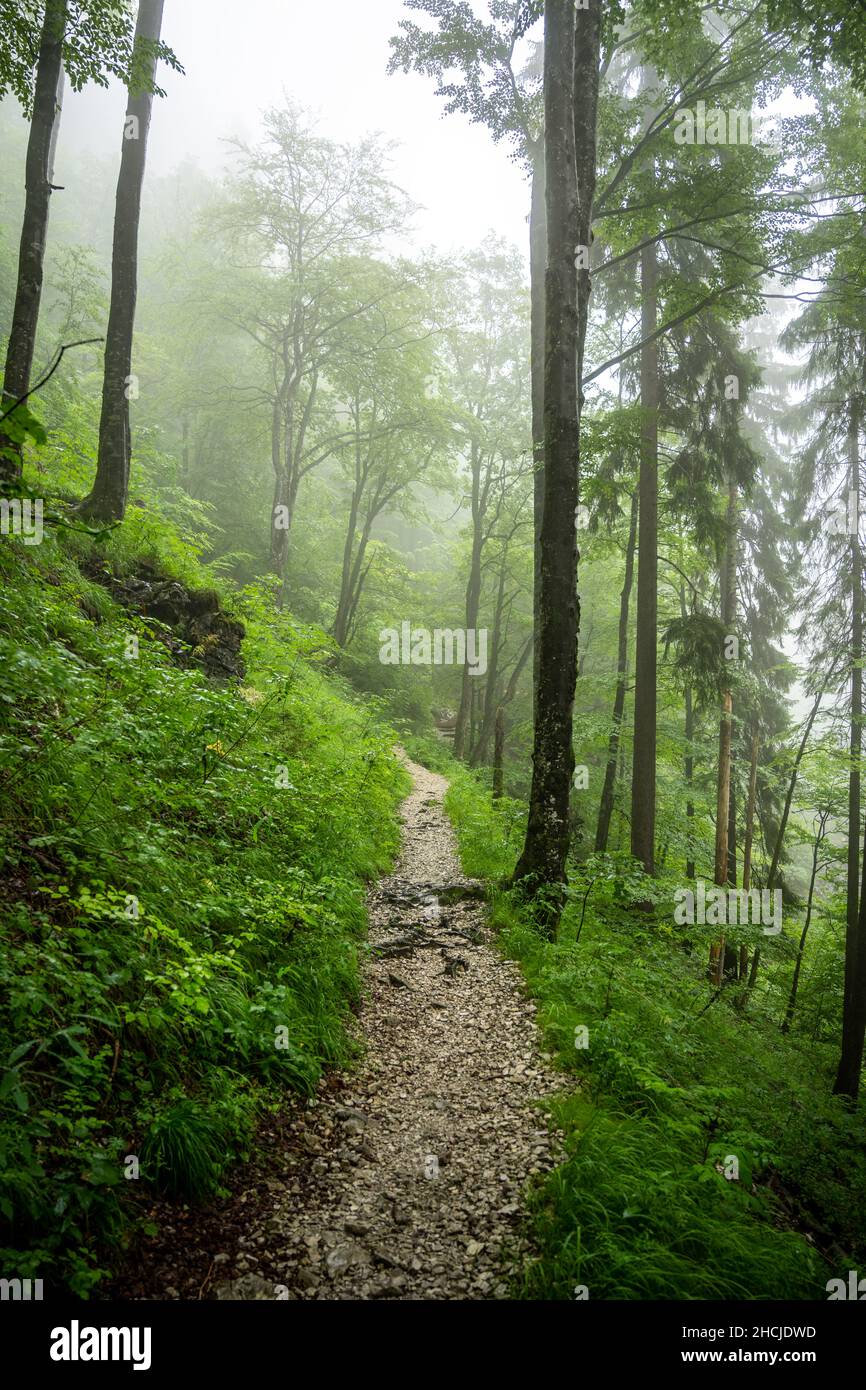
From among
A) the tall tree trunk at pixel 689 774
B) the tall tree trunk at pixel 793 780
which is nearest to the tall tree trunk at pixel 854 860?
the tall tree trunk at pixel 793 780

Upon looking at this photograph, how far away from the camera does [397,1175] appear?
130 inches

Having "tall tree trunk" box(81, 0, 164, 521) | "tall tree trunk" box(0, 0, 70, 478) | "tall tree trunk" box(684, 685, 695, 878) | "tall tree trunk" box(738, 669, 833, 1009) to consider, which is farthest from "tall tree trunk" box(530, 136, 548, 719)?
"tall tree trunk" box(738, 669, 833, 1009)

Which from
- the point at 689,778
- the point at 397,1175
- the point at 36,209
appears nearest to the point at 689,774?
the point at 689,778

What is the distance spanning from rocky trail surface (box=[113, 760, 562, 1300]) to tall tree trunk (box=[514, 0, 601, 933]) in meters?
1.89

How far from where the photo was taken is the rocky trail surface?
2594 mm

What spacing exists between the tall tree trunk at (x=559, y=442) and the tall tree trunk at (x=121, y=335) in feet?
16.4

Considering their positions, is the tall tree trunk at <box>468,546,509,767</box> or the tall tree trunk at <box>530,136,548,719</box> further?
the tall tree trunk at <box>468,546,509,767</box>

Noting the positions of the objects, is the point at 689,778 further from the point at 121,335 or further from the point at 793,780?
the point at 121,335

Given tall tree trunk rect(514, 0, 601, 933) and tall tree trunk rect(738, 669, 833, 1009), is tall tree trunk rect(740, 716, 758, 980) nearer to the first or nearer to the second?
tall tree trunk rect(738, 669, 833, 1009)

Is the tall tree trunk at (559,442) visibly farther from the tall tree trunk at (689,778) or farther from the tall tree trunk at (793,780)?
the tall tree trunk at (793,780)

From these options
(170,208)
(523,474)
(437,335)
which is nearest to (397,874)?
(523,474)

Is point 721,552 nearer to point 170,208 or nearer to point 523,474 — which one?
point 523,474

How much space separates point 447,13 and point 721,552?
8791mm

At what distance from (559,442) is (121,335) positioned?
5.78 m
